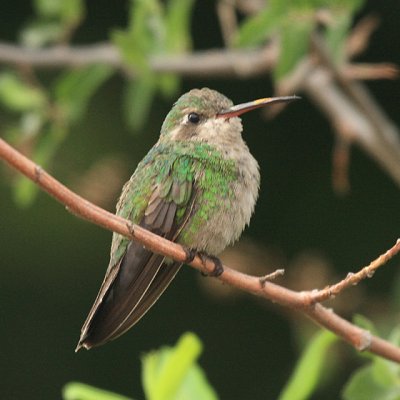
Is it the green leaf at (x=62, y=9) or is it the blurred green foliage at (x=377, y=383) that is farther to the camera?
the green leaf at (x=62, y=9)

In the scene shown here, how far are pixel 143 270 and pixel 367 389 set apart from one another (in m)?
0.74

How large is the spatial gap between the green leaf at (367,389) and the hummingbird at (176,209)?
538 mm

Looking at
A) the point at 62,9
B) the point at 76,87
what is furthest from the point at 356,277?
the point at 62,9

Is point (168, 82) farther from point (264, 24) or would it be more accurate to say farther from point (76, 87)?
point (264, 24)

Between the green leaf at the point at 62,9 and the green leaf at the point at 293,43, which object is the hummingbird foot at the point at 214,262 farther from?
the green leaf at the point at 62,9

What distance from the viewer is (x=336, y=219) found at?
577 cm

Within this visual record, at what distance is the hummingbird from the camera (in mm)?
3012

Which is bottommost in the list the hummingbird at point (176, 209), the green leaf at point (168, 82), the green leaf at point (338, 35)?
the hummingbird at point (176, 209)

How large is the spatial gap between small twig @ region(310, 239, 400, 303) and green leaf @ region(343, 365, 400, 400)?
0.59 m

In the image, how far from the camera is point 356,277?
7.85 ft

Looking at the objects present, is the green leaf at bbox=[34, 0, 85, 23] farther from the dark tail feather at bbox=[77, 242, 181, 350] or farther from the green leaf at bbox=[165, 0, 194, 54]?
the dark tail feather at bbox=[77, 242, 181, 350]

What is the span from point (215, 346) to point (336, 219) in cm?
112

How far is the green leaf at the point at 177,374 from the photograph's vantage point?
2.90 metres

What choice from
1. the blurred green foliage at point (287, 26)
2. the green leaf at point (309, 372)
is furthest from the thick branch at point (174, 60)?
the green leaf at point (309, 372)
